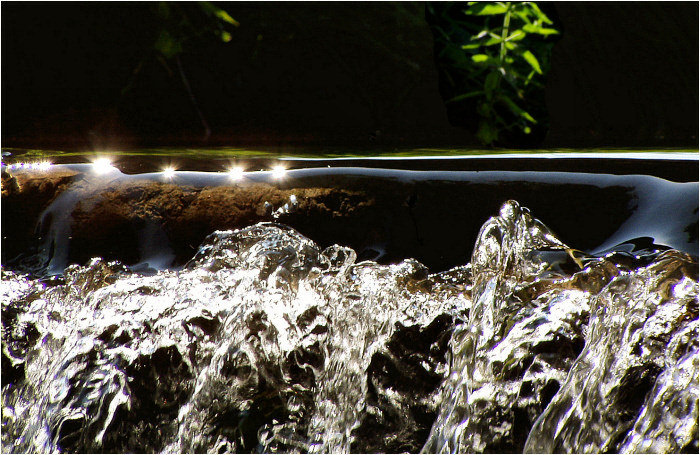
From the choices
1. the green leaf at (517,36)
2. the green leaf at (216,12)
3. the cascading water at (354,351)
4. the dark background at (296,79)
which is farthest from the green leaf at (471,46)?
the cascading water at (354,351)

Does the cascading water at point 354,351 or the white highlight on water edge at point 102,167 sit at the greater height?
the white highlight on water edge at point 102,167

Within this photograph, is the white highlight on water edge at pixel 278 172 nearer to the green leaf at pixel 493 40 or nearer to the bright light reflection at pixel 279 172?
the bright light reflection at pixel 279 172

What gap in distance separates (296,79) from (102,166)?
4.29 ft

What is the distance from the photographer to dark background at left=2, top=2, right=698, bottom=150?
2.12 m

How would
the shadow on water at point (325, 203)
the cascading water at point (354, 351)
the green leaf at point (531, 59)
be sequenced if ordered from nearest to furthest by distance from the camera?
the cascading water at point (354, 351)
the shadow on water at point (325, 203)
the green leaf at point (531, 59)

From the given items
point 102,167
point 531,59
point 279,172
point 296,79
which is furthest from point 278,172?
point 296,79

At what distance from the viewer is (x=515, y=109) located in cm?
180

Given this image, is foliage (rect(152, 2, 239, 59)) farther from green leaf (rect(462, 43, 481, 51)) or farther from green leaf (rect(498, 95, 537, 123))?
green leaf (rect(498, 95, 537, 123))

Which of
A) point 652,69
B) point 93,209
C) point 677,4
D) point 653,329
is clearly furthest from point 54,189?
point 677,4

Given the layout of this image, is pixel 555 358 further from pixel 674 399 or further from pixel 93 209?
pixel 93 209

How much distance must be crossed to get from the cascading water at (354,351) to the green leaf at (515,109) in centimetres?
99

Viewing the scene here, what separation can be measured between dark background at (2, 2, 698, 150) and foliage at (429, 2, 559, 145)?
0.17 m

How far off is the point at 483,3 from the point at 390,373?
136 centimetres

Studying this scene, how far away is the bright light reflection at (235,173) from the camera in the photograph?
0.96 m
